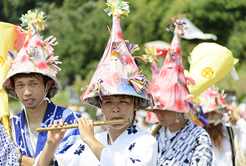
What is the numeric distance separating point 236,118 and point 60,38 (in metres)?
18.3

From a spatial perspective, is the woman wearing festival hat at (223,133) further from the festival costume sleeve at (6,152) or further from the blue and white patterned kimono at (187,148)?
the festival costume sleeve at (6,152)

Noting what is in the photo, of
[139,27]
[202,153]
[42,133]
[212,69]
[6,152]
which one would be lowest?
[202,153]

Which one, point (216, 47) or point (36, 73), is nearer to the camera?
point (36, 73)

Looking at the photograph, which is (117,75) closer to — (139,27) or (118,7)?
(118,7)

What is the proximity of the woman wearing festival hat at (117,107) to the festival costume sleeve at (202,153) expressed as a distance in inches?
40.2

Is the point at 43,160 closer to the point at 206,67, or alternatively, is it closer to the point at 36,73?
the point at 36,73

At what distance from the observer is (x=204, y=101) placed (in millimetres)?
5289

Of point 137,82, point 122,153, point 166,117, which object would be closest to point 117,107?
point 137,82

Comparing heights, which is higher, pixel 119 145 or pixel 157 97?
pixel 157 97

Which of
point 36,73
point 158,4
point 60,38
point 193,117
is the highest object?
point 158,4

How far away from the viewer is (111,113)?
2852mm

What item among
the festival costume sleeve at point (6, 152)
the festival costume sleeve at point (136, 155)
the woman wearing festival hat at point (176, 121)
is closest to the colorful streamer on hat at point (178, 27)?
the woman wearing festival hat at point (176, 121)

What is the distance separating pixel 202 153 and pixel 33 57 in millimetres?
1950

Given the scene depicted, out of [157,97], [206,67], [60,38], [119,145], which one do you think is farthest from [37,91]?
[60,38]
